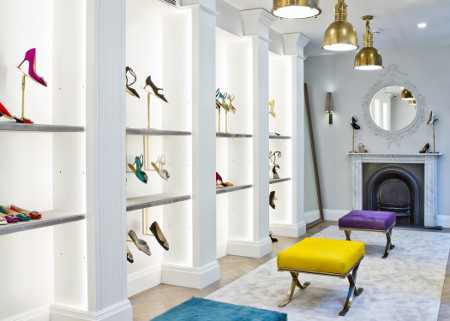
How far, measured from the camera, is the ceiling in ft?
17.2

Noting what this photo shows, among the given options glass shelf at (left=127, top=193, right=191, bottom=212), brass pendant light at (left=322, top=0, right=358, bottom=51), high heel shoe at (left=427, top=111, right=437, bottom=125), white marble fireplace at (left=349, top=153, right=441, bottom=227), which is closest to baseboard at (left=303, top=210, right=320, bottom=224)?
white marble fireplace at (left=349, top=153, right=441, bottom=227)

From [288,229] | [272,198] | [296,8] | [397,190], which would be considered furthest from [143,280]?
[397,190]

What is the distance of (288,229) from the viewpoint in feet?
22.4

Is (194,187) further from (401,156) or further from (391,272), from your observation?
(401,156)

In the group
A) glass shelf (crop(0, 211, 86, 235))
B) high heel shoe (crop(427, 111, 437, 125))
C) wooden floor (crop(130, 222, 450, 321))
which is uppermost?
high heel shoe (crop(427, 111, 437, 125))

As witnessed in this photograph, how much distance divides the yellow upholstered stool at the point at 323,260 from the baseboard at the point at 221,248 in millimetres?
1680

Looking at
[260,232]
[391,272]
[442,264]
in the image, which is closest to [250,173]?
[260,232]

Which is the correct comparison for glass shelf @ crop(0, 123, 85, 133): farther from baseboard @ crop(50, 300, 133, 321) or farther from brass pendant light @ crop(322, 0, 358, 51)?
brass pendant light @ crop(322, 0, 358, 51)

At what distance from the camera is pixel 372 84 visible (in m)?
8.01

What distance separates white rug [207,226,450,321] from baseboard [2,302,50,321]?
1.33m

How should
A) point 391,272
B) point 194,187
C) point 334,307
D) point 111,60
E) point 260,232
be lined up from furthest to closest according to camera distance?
point 260,232
point 391,272
point 194,187
point 334,307
point 111,60

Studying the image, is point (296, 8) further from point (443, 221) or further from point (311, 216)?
point (443, 221)

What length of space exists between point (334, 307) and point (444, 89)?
16.8ft

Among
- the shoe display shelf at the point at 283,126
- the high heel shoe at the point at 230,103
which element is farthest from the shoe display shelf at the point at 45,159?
the shoe display shelf at the point at 283,126
